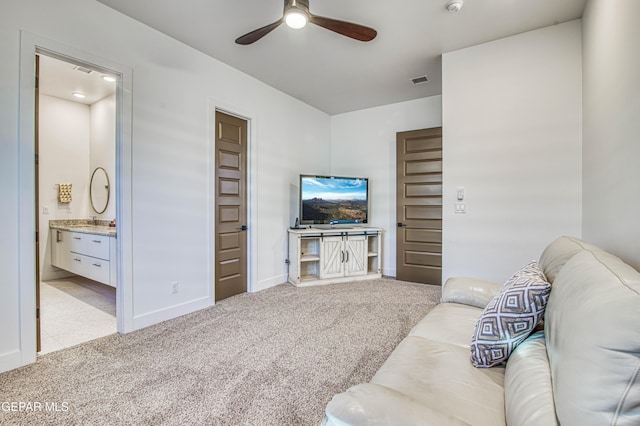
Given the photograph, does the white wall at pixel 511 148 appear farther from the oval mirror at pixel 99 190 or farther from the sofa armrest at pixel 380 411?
the oval mirror at pixel 99 190

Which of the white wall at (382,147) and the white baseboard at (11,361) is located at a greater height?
the white wall at (382,147)

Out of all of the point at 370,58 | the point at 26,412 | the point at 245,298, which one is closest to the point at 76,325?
the point at 26,412

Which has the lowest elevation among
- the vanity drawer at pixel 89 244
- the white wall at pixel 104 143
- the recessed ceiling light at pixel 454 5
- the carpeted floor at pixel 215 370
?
the carpeted floor at pixel 215 370

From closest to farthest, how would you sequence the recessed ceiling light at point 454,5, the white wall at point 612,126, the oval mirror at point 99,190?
the white wall at point 612,126
the recessed ceiling light at point 454,5
the oval mirror at point 99,190

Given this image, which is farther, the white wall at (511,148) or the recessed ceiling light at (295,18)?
the white wall at (511,148)

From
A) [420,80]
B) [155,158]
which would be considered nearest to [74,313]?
[155,158]

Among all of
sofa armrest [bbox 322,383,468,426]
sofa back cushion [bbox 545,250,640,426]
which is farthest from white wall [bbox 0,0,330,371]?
sofa back cushion [bbox 545,250,640,426]

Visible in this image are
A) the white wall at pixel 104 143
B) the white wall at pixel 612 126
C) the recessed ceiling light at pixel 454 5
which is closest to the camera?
the white wall at pixel 612 126

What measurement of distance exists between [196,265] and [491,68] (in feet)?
12.2

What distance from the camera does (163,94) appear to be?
2.92 m

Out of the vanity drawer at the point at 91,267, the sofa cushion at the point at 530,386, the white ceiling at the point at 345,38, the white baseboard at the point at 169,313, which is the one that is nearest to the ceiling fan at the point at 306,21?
the white ceiling at the point at 345,38

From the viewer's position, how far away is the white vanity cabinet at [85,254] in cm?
353

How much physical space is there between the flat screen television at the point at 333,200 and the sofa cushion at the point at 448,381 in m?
3.14

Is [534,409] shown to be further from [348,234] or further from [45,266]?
[45,266]
